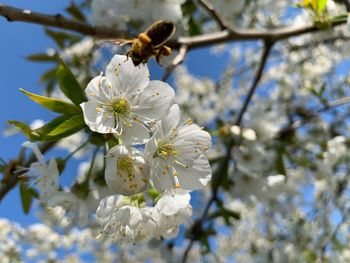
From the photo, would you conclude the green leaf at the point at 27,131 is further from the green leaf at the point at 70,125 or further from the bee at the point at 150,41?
the bee at the point at 150,41

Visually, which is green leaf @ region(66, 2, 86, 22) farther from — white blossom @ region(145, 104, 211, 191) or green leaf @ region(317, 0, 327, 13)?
white blossom @ region(145, 104, 211, 191)

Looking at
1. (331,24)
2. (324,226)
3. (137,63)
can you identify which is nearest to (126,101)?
(137,63)

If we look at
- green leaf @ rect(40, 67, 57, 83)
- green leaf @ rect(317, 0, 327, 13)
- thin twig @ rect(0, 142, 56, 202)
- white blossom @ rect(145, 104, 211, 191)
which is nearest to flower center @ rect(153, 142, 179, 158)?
white blossom @ rect(145, 104, 211, 191)

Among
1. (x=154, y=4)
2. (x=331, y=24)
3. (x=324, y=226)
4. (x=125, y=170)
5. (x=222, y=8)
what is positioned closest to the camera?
(x=125, y=170)

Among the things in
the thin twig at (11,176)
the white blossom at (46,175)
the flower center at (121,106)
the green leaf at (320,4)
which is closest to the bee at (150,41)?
the flower center at (121,106)

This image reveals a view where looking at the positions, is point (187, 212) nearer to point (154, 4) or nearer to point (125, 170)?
point (125, 170)
